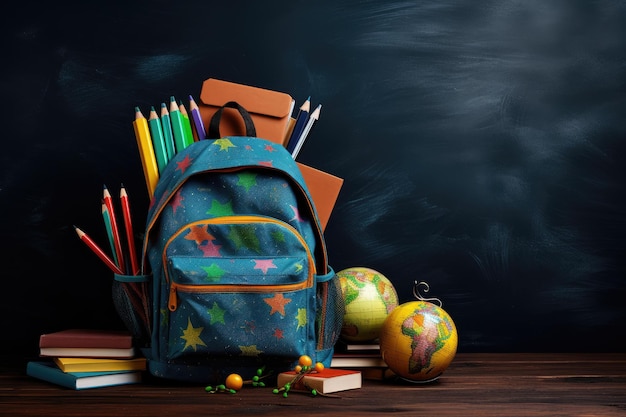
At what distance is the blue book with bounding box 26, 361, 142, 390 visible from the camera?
1308 millimetres

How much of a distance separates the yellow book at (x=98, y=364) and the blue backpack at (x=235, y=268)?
0.08 feet

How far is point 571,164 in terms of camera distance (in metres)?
1.71

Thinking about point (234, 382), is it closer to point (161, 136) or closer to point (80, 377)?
point (80, 377)

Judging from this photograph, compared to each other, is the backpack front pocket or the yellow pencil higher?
the yellow pencil

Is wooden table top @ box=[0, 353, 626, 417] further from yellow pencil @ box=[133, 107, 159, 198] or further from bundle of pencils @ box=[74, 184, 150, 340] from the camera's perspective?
yellow pencil @ box=[133, 107, 159, 198]

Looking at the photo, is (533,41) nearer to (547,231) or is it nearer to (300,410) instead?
(547,231)

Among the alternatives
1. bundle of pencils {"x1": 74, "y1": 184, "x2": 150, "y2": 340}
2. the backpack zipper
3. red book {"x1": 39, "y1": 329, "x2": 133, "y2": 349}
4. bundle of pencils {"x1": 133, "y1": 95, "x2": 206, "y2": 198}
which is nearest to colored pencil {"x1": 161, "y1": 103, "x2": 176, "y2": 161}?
bundle of pencils {"x1": 133, "y1": 95, "x2": 206, "y2": 198}

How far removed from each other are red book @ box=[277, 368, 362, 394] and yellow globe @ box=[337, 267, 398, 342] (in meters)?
0.15

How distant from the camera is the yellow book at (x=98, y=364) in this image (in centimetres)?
133

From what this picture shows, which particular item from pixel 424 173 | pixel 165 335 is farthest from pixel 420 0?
pixel 165 335

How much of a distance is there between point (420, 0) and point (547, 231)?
0.55m

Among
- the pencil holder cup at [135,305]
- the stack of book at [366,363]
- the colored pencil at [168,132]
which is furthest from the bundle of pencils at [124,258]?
the stack of book at [366,363]

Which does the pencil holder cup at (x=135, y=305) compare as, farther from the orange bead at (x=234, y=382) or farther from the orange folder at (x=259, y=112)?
the orange folder at (x=259, y=112)

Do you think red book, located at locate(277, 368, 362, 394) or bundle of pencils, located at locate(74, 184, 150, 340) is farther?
bundle of pencils, located at locate(74, 184, 150, 340)
